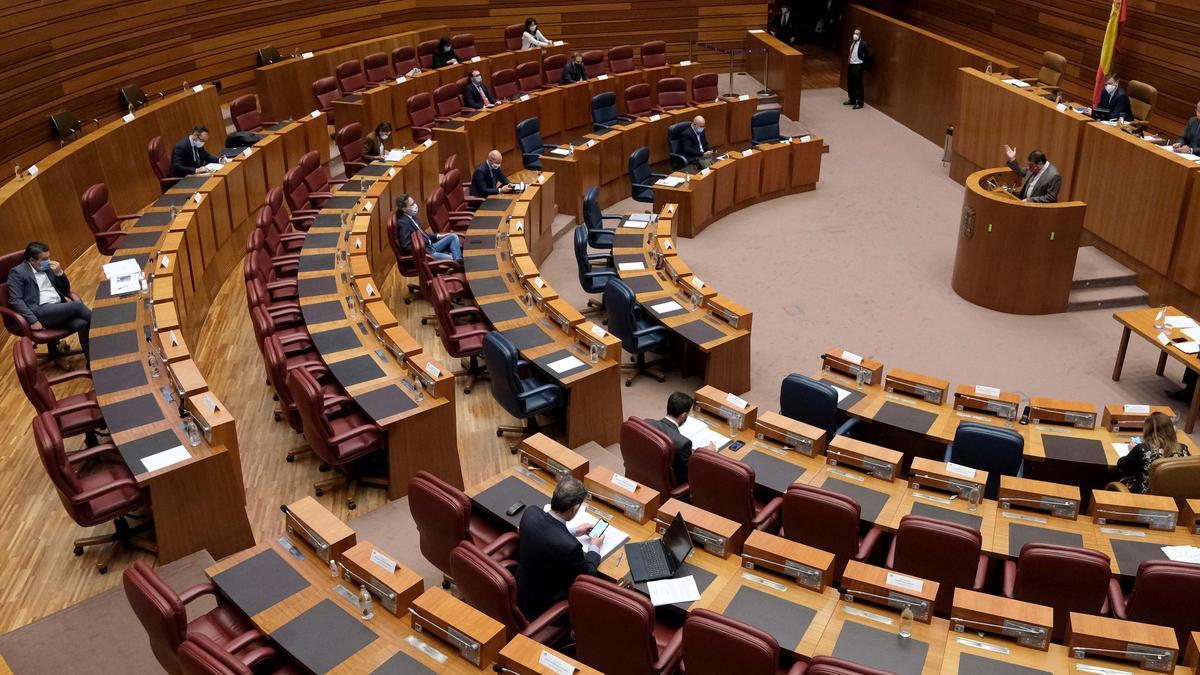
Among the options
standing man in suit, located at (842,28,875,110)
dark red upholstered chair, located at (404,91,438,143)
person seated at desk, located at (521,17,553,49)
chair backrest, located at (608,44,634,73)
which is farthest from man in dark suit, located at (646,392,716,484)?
standing man in suit, located at (842,28,875,110)

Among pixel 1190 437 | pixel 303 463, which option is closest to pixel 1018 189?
pixel 1190 437

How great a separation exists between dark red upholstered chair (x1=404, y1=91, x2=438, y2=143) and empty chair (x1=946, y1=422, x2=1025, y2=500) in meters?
7.51

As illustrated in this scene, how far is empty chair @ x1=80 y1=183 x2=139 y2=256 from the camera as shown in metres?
8.18

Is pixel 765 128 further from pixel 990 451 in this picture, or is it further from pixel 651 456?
pixel 651 456

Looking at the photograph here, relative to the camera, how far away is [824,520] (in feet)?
15.4

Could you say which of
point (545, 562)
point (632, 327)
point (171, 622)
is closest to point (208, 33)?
point (632, 327)

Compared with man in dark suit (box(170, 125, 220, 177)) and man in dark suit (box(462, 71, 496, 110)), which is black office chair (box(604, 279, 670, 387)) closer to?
man in dark suit (box(170, 125, 220, 177))

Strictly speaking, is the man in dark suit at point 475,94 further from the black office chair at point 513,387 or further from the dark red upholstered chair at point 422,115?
the black office chair at point 513,387

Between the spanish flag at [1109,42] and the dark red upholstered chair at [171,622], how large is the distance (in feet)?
34.3

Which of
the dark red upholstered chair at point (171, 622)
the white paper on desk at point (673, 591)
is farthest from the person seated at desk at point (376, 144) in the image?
→ the white paper on desk at point (673, 591)

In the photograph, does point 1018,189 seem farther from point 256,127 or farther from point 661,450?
point 256,127

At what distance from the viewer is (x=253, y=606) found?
4086mm

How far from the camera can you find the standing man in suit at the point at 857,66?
48.8ft

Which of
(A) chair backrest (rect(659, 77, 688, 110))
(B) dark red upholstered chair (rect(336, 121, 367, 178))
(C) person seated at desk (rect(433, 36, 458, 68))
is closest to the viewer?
(B) dark red upholstered chair (rect(336, 121, 367, 178))
